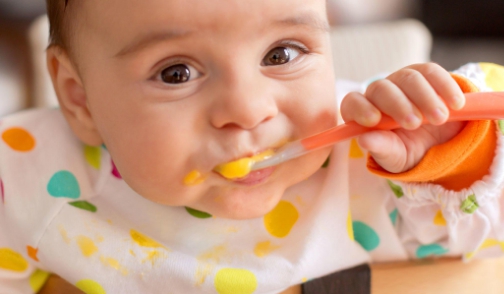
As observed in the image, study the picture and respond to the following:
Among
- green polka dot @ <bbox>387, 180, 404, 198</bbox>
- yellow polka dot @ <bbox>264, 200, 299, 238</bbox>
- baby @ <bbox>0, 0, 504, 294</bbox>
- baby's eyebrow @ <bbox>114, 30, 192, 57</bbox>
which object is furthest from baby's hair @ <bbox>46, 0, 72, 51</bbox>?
green polka dot @ <bbox>387, 180, 404, 198</bbox>

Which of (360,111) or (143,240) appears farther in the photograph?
(143,240)

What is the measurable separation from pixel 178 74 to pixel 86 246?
0.27 m

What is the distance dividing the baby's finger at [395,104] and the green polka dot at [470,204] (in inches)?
6.2

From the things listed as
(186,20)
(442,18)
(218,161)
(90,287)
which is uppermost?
(442,18)

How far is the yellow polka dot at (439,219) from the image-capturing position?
2.23 ft

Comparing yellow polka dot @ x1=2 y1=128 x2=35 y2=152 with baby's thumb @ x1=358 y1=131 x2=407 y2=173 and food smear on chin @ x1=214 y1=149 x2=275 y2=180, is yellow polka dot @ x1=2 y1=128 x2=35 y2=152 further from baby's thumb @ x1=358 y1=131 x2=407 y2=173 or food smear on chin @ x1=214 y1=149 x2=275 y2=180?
baby's thumb @ x1=358 y1=131 x2=407 y2=173

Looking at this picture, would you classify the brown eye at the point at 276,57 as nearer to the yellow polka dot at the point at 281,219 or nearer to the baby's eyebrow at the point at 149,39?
the baby's eyebrow at the point at 149,39

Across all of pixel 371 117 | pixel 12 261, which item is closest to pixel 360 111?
pixel 371 117

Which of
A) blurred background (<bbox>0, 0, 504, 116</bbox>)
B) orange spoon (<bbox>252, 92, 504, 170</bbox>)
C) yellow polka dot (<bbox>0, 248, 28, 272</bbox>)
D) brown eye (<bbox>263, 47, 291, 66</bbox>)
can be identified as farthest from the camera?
blurred background (<bbox>0, 0, 504, 116</bbox>)

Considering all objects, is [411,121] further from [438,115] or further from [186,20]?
[186,20]

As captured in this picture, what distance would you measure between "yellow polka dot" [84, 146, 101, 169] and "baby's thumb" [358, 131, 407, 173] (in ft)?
1.29

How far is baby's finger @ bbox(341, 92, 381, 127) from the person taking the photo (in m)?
0.53

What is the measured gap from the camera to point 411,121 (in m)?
0.51

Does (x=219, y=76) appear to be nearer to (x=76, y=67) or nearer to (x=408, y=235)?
(x=76, y=67)
